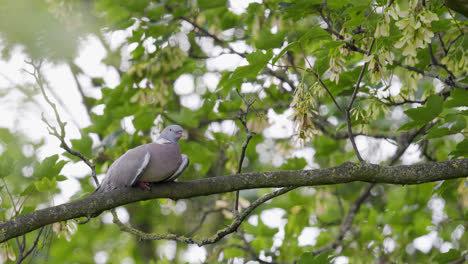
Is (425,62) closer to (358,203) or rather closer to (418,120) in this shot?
(418,120)

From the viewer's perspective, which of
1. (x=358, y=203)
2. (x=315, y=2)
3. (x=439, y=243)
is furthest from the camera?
(x=439, y=243)

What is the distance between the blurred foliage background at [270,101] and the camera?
2.68 metres

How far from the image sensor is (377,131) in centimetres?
526

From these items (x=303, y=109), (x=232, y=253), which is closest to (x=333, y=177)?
(x=303, y=109)

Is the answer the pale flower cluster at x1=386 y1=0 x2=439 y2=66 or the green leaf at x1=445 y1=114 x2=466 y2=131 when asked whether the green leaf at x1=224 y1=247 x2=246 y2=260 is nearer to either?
the green leaf at x1=445 y1=114 x2=466 y2=131

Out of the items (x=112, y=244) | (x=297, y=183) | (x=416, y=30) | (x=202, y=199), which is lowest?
(x=112, y=244)

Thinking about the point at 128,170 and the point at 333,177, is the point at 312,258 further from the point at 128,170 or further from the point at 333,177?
the point at 128,170

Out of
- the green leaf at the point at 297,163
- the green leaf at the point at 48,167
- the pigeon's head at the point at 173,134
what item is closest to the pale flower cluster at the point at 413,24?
the pigeon's head at the point at 173,134

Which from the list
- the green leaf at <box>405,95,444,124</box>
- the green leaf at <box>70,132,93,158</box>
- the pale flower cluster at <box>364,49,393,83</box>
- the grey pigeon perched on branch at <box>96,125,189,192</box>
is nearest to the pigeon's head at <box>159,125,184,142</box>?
the grey pigeon perched on branch at <box>96,125,189,192</box>

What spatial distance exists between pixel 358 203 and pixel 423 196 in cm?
134

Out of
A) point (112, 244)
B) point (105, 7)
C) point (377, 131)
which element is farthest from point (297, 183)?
point (112, 244)

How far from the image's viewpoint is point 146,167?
9.71 ft

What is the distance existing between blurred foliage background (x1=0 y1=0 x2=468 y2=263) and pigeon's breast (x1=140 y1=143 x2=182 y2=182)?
0.45 m

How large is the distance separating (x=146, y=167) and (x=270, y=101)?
258 centimetres
